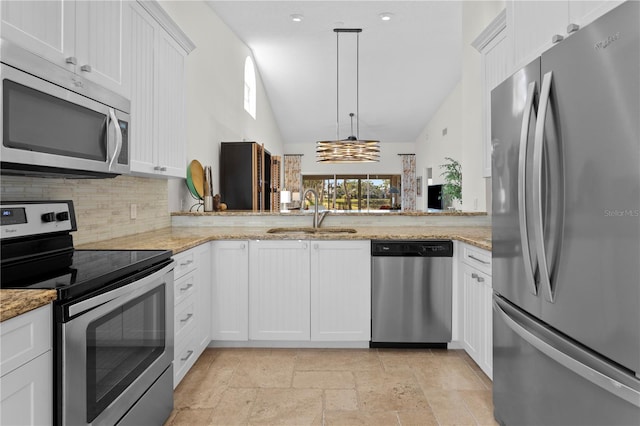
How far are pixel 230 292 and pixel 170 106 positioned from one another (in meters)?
1.42

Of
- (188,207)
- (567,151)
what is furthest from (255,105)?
(567,151)

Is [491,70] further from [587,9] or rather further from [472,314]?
[472,314]

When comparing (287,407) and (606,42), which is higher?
(606,42)

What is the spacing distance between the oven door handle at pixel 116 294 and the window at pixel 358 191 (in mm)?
10097

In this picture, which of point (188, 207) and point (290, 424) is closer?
point (290, 424)

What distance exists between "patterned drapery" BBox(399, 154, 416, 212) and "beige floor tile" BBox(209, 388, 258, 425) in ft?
32.4

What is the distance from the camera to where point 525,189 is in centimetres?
148

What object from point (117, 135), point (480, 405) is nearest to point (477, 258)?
point (480, 405)

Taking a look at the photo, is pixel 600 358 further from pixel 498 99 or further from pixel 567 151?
pixel 498 99

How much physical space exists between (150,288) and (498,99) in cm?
177

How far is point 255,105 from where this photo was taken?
7207 millimetres

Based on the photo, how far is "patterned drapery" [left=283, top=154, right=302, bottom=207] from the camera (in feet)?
38.4

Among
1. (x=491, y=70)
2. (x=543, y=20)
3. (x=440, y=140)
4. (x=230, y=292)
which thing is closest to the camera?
(x=543, y=20)

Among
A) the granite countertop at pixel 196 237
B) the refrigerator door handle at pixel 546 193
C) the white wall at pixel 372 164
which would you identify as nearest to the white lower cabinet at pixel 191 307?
the granite countertop at pixel 196 237
